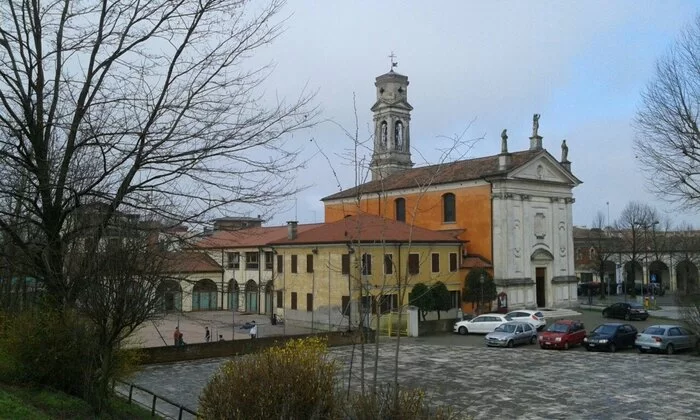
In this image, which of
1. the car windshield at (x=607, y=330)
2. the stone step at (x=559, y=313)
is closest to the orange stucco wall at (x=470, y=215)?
the stone step at (x=559, y=313)

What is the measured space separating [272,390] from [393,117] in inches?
2098

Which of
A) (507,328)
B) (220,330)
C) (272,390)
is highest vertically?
(272,390)

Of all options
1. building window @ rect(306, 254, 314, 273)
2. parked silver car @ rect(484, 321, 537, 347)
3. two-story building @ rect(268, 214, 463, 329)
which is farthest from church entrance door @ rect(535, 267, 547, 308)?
building window @ rect(306, 254, 314, 273)

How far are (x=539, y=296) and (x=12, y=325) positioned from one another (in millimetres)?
40827

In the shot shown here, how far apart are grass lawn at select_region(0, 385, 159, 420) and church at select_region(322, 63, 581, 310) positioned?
3062cm

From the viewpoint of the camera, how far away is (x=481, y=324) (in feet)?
111

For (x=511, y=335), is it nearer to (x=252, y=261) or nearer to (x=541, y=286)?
(x=541, y=286)

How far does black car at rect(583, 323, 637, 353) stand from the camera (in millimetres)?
26700

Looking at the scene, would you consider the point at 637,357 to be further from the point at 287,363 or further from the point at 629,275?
the point at 629,275

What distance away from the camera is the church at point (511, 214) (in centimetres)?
4378

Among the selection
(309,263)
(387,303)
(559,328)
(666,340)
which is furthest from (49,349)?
(309,263)

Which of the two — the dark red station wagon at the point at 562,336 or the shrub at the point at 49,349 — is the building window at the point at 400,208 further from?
the shrub at the point at 49,349

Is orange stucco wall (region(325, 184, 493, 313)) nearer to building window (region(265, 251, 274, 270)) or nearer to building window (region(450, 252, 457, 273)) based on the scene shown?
building window (region(450, 252, 457, 273))

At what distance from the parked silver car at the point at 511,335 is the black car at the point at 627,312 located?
13.0m
